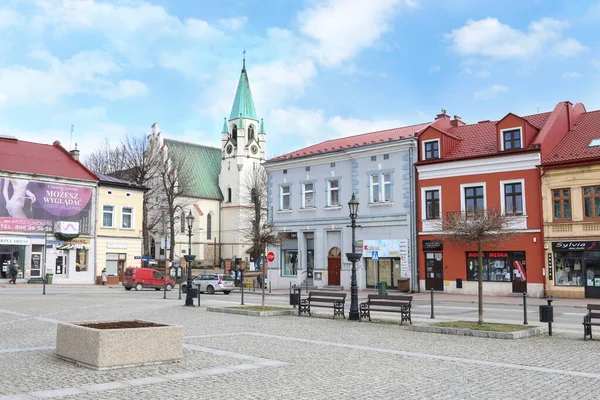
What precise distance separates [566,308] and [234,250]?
6198 cm

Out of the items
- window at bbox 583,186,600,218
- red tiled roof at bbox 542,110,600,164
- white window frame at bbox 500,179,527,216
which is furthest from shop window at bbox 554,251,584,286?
red tiled roof at bbox 542,110,600,164

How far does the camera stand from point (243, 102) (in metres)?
88.4

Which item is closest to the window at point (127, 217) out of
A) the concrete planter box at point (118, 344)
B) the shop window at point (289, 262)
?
the shop window at point (289, 262)

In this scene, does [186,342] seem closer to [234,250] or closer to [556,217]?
[556,217]

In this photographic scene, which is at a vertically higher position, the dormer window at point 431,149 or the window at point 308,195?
the dormer window at point 431,149

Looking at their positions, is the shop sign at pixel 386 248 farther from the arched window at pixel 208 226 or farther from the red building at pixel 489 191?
the arched window at pixel 208 226

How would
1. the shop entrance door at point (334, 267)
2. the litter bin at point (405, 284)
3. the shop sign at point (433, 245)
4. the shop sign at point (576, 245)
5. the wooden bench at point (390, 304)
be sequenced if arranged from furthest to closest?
the shop entrance door at point (334, 267) → the litter bin at point (405, 284) → the shop sign at point (433, 245) → the shop sign at point (576, 245) → the wooden bench at point (390, 304)

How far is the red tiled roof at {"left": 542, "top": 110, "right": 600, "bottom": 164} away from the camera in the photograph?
31328 mm

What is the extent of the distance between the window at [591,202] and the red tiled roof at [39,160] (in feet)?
123

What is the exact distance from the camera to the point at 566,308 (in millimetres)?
25891

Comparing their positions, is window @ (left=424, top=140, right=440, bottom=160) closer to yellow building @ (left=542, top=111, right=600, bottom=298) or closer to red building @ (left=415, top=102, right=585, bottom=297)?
red building @ (left=415, top=102, right=585, bottom=297)

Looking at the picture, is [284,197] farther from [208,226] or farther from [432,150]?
[208,226]

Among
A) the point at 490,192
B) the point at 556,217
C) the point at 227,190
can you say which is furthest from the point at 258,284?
the point at 227,190

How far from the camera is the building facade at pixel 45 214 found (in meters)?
44.9
